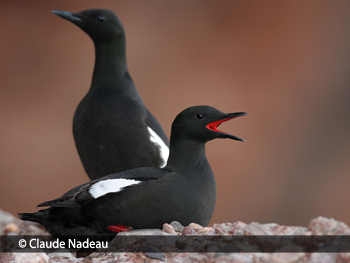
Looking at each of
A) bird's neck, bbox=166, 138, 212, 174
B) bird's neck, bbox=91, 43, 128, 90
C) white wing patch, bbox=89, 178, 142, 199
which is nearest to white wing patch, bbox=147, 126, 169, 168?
bird's neck, bbox=91, 43, 128, 90

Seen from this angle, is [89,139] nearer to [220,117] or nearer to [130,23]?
[220,117]

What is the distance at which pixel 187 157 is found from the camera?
2.45 m

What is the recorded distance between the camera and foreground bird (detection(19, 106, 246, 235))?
2154 mm

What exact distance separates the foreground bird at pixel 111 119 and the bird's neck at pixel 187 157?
804 millimetres

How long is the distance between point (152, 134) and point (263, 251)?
187cm

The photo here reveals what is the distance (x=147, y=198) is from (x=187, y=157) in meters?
0.42

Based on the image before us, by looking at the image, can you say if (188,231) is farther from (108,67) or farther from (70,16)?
(70,16)

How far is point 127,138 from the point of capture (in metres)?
3.22

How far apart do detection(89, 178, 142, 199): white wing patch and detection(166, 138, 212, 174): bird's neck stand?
1.08 ft

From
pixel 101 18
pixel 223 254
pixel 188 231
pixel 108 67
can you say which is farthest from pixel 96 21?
pixel 223 254

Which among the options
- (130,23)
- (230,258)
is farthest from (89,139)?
(130,23)

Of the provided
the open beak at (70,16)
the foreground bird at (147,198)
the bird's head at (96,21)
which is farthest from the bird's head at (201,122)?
the open beak at (70,16)

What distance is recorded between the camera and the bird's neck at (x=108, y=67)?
3570 millimetres

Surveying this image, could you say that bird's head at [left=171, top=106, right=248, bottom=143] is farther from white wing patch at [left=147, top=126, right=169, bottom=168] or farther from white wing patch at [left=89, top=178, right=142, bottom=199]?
white wing patch at [left=147, top=126, right=169, bottom=168]
